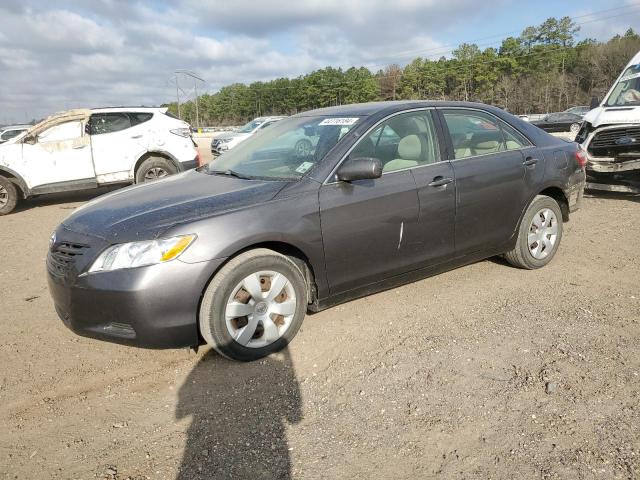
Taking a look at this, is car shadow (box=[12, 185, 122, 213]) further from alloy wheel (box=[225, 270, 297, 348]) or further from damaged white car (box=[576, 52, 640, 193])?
damaged white car (box=[576, 52, 640, 193])

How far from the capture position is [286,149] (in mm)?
3971

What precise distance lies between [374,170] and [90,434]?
2323 mm

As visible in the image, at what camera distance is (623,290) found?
420cm

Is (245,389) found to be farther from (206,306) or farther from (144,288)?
(144,288)

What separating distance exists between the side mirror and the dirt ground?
1.15 m

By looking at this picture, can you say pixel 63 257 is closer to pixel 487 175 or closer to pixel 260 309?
pixel 260 309

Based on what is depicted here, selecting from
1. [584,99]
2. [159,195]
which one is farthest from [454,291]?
[584,99]

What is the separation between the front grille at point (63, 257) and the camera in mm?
3025

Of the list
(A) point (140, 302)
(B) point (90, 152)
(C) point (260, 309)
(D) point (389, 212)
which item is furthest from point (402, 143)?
(B) point (90, 152)

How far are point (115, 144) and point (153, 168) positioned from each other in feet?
2.62

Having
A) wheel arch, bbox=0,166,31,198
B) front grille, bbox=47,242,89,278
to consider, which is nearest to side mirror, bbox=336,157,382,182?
front grille, bbox=47,242,89,278

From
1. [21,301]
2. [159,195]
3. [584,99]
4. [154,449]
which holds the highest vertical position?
[584,99]

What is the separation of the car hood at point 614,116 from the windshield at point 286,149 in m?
6.13

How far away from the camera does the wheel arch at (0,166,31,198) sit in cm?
871
